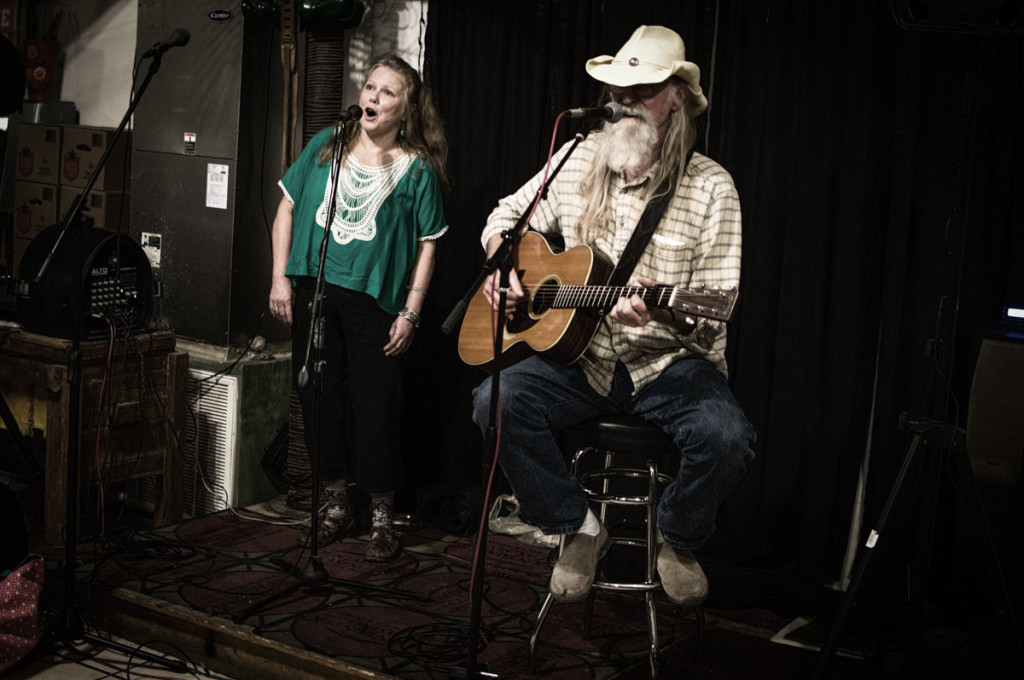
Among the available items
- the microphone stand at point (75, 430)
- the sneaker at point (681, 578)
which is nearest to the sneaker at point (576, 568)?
the sneaker at point (681, 578)

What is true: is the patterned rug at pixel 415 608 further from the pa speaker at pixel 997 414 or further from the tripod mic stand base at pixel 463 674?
the pa speaker at pixel 997 414

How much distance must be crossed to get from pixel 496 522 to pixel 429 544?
324mm

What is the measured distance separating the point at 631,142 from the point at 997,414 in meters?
1.35

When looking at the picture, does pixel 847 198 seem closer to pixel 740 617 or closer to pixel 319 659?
pixel 740 617

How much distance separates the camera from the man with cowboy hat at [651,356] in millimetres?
2959

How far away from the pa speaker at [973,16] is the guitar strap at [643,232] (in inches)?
32.2

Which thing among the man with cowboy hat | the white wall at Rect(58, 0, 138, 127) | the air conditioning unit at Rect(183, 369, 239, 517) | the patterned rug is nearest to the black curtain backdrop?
the patterned rug

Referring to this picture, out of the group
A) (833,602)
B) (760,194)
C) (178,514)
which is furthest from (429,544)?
(760,194)

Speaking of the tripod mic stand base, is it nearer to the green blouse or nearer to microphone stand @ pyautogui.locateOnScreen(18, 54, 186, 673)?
microphone stand @ pyautogui.locateOnScreen(18, 54, 186, 673)

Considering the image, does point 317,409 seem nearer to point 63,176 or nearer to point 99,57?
point 63,176

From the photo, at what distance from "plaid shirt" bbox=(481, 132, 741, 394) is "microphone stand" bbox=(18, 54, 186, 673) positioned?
1444 mm

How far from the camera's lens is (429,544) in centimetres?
426

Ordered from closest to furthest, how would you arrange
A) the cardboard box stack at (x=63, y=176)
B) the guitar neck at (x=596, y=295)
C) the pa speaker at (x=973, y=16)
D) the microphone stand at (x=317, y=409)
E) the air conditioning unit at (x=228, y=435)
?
the pa speaker at (x=973, y=16) → the guitar neck at (x=596, y=295) → the microphone stand at (x=317, y=409) → the air conditioning unit at (x=228, y=435) → the cardboard box stack at (x=63, y=176)

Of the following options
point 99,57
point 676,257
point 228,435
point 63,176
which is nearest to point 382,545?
point 228,435
